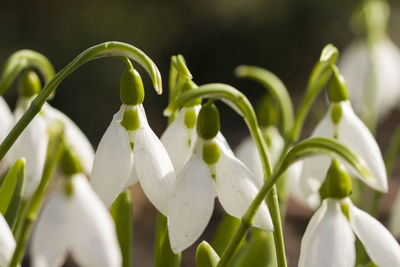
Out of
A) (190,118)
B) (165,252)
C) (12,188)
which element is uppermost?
(190,118)

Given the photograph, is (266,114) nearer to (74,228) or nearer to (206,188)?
(206,188)

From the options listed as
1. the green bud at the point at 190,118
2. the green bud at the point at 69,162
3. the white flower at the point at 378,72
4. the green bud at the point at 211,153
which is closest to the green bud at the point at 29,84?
the green bud at the point at 190,118

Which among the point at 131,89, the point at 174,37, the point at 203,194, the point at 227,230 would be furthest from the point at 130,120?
the point at 174,37

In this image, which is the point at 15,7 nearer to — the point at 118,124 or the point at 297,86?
the point at 297,86

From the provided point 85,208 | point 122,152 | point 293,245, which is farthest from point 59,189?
point 293,245

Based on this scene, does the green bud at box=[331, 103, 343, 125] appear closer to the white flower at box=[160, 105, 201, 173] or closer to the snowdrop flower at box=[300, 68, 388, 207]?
the snowdrop flower at box=[300, 68, 388, 207]
